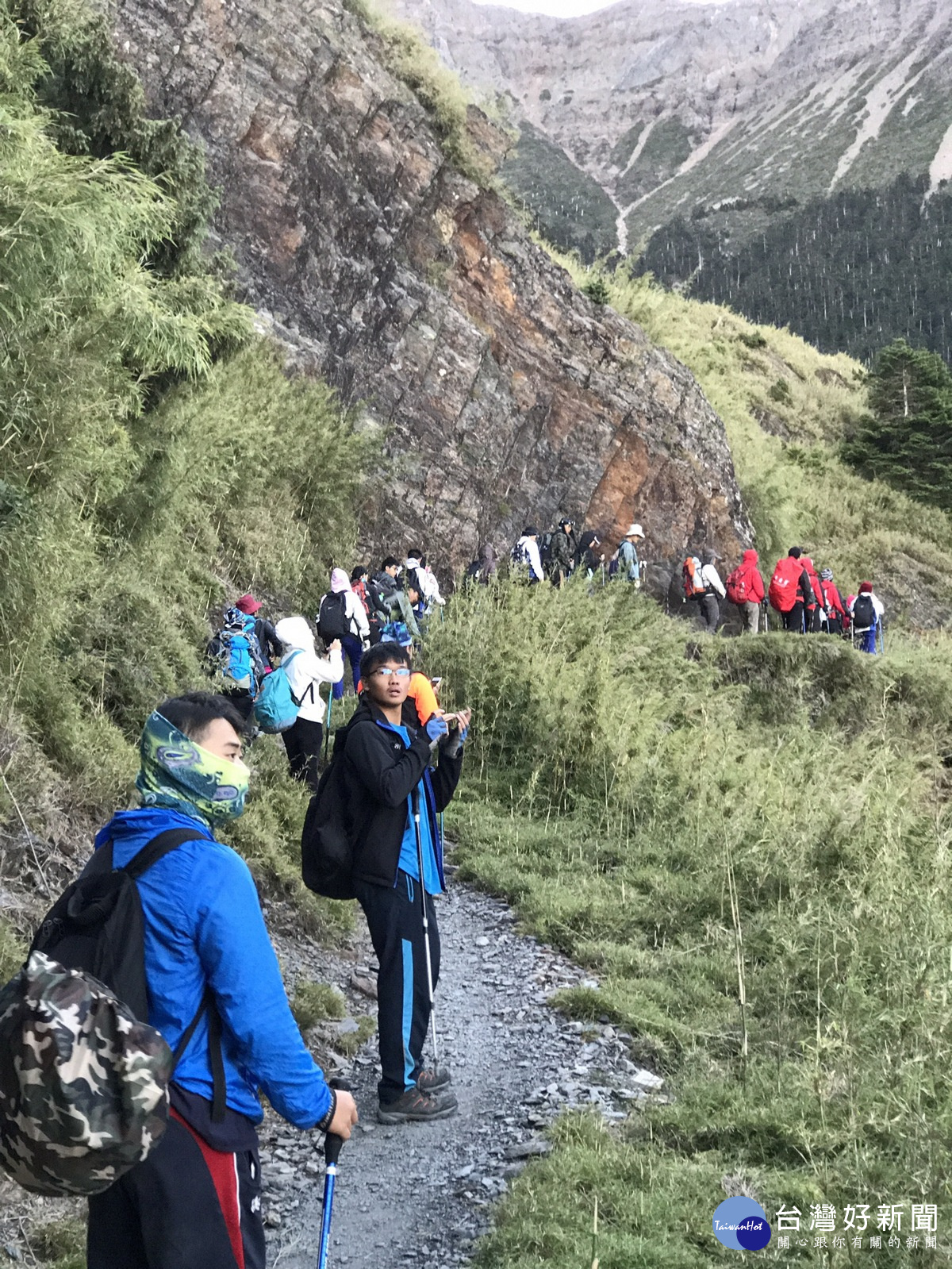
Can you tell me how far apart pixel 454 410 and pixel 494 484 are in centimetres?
134

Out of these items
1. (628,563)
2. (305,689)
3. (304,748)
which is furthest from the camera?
(628,563)

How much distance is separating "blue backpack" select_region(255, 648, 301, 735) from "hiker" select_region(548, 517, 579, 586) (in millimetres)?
8579

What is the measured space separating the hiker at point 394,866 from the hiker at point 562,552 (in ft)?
38.1

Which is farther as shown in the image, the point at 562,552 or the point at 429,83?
the point at 429,83

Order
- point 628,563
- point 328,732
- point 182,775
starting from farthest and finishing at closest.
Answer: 1. point 628,563
2. point 328,732
3. point 182,775

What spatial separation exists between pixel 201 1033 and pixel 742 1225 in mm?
2237

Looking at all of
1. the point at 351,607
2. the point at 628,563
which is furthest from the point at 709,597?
the point at 351,607

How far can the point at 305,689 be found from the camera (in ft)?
27.0

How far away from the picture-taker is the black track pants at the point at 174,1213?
2.29 m

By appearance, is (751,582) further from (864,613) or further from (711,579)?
(864,613)

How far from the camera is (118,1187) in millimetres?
2330

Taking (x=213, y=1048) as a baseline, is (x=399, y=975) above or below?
below

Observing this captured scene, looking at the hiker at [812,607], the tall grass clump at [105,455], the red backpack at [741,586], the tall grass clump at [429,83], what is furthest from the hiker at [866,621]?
the tall grass clump at [429,83]

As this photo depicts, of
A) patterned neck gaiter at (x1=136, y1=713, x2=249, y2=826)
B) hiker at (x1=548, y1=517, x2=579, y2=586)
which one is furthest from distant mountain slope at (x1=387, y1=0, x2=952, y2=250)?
patterned neck gaiter at (x1=136, y1=713, x2=249, y2=826)
